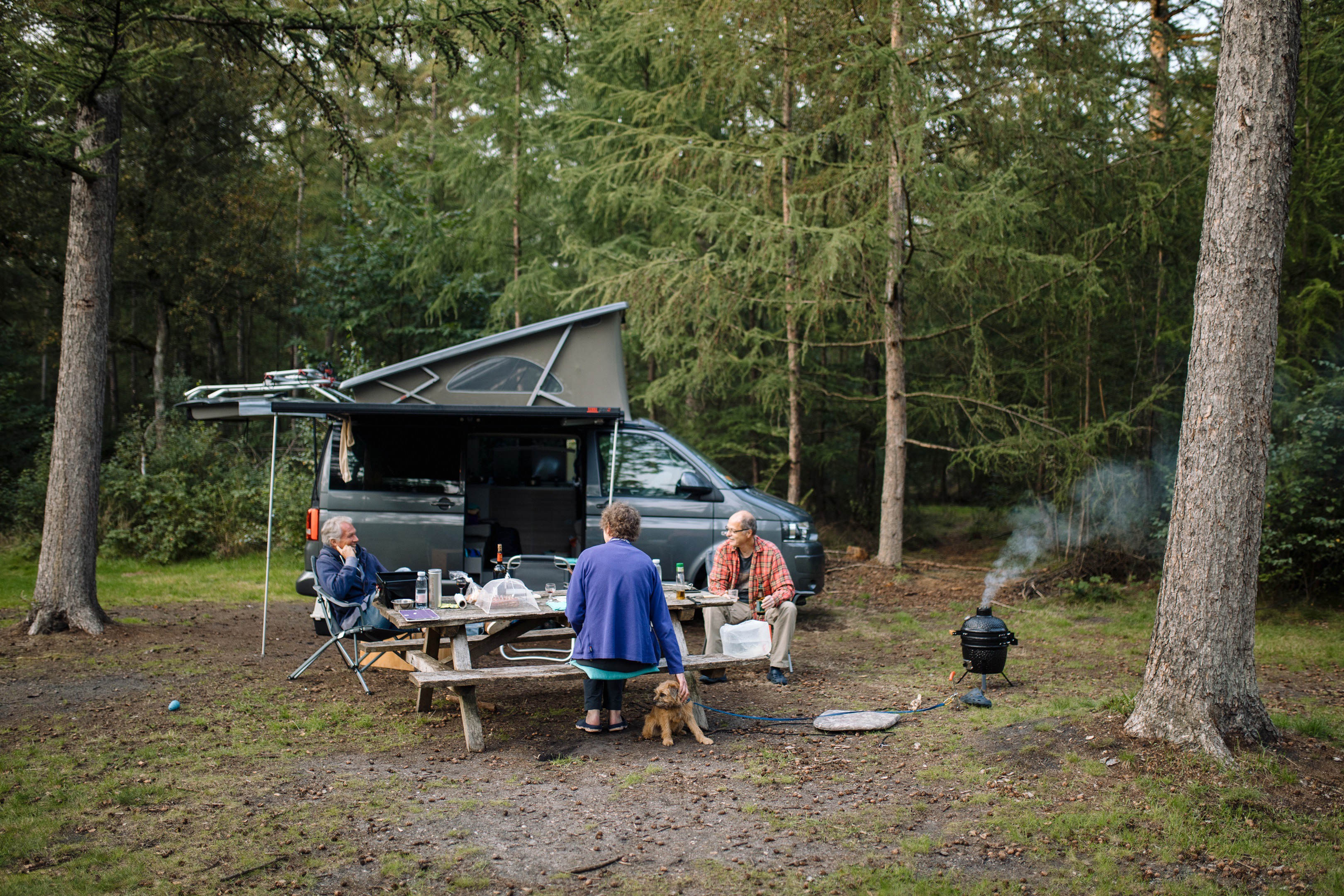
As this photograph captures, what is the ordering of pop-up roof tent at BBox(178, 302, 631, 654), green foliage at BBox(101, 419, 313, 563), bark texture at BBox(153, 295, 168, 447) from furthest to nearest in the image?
bark texture at BBox(153, 295, 168, 447)
green foliage at BBox(101, 419, 313, 563)
pop-up roof tent at BBox(178, 302, 631, 654)

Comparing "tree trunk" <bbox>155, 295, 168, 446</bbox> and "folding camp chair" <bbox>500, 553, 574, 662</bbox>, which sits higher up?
"tree trunk" <bbox>155, 295, 168, 446</bbox>

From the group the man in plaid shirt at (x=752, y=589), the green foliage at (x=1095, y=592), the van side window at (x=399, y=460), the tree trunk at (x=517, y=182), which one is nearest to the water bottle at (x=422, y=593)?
the van side window at (x=399, y=460)

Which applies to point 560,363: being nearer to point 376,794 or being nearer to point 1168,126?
point 376,794

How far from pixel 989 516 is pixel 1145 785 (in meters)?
10.9

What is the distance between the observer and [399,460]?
7758mm

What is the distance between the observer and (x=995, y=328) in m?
13.6

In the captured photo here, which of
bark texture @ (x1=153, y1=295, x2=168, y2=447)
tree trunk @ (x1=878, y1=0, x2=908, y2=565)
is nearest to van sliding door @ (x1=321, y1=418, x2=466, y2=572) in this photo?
tree trunk @ (x1=878, y1=0, x2=908, y2=565)

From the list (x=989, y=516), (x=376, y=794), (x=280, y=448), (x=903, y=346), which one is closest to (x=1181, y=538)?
(x=376, y=794)

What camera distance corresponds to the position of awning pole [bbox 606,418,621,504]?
7196 millimetres

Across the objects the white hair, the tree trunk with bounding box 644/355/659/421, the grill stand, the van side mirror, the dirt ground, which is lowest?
the dirt ground

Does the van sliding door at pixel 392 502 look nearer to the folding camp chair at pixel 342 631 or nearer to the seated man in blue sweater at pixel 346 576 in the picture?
the folding camp chair at pixel 342 631

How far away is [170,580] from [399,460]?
4.80 metres

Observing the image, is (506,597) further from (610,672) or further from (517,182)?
(517,182)

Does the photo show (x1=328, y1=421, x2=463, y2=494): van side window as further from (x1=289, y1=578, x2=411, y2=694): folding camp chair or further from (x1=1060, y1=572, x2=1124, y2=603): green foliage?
(x1=1060, y1=572, x2=1124, y2=603): green foliage
